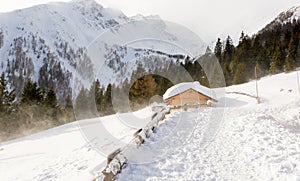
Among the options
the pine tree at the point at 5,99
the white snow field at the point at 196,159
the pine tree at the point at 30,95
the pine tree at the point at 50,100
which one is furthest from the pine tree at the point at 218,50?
the white snow field at the point at 196,159

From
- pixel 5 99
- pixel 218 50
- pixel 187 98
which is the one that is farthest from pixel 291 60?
pixel 5 99

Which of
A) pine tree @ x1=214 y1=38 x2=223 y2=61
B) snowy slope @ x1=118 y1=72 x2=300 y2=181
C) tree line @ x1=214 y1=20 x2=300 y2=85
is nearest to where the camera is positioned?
snowy slope @ x1=118 y1=72 x2=300 y2=181

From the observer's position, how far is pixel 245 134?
28.3 feet

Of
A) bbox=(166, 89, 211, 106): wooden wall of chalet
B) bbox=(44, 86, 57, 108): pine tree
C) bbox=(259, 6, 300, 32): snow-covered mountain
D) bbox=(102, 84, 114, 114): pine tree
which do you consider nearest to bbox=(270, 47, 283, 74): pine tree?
bbox=(166, 89, 211, 106): wooden wall of chalet

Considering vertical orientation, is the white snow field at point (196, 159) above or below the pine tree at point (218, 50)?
below

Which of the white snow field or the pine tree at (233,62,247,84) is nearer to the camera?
the white snow field

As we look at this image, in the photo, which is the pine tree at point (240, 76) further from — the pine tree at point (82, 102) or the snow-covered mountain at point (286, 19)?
the snow-covered mountain at point (286, 19)

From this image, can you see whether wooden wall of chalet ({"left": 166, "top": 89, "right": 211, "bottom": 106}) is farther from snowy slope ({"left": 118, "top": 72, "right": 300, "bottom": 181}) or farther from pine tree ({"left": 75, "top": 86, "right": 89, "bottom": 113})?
snowy slope ({"left": 118, "top": 72, "right": 300, "bottom": 181})

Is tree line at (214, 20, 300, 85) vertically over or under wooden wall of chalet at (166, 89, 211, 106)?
over

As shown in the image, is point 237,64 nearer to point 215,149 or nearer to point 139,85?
point 139,85

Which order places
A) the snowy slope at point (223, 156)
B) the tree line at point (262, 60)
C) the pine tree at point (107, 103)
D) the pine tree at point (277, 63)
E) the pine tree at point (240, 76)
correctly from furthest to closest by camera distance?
the pine tree at point (240, 76)
the pine tree at point (277, 63)
the tree line at point (262, 60)
the pine tree at point (107, 103)
the snowy slope at point (223, 156)

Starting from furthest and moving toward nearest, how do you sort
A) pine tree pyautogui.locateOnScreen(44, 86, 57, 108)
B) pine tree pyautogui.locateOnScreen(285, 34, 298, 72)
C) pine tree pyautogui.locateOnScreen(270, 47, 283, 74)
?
pine tree pyautogui.locateOnScreen(270, 47, 283, 74) → pine tree pyautogui.locateOnScreen(285, 34, 298, 72) → pine tree pyautogui.locateOnScreen(44, 86, 57, 108)

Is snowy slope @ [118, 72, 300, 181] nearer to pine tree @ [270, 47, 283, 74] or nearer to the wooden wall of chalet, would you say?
the wooden wall of chalet

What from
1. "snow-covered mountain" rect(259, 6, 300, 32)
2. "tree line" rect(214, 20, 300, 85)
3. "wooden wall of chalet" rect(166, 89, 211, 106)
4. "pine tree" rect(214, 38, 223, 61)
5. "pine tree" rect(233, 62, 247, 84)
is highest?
"snow-covered mountain" rect(259, 6, 300, 32)
